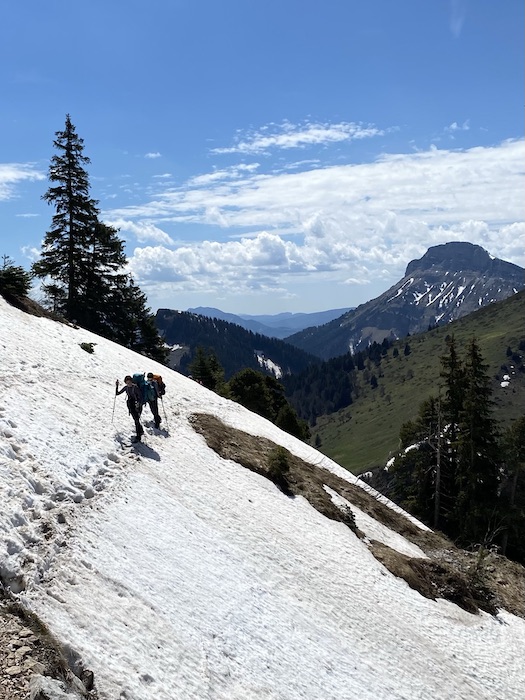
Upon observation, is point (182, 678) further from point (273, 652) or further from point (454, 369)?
point (454, 369)

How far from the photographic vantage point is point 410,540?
27.6 m

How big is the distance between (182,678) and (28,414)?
1034cm

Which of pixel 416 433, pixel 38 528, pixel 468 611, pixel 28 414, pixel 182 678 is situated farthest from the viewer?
pixel 416 433

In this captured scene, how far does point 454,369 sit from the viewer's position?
156 ft

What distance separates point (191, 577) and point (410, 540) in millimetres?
16856

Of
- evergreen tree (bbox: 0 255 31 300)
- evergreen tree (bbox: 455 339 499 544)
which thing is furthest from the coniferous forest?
evergreen tree (bbox: 0 255 31 300)

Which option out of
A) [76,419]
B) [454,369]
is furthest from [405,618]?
[454,369]

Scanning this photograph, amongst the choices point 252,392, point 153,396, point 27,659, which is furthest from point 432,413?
point 27,659

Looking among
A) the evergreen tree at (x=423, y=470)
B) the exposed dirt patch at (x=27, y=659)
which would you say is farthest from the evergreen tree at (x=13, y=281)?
the evergreen tree at (x=423, y=470)

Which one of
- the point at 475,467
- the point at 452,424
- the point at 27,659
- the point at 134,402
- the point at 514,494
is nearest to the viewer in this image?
the point at 27,659

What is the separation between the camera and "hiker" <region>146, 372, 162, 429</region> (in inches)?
861

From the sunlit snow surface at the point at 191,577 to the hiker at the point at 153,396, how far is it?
650 mm

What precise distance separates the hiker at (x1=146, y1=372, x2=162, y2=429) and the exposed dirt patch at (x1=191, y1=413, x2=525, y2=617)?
2.58 metres

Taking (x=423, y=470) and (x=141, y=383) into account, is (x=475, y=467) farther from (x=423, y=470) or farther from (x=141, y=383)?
(x=141, y=383)
